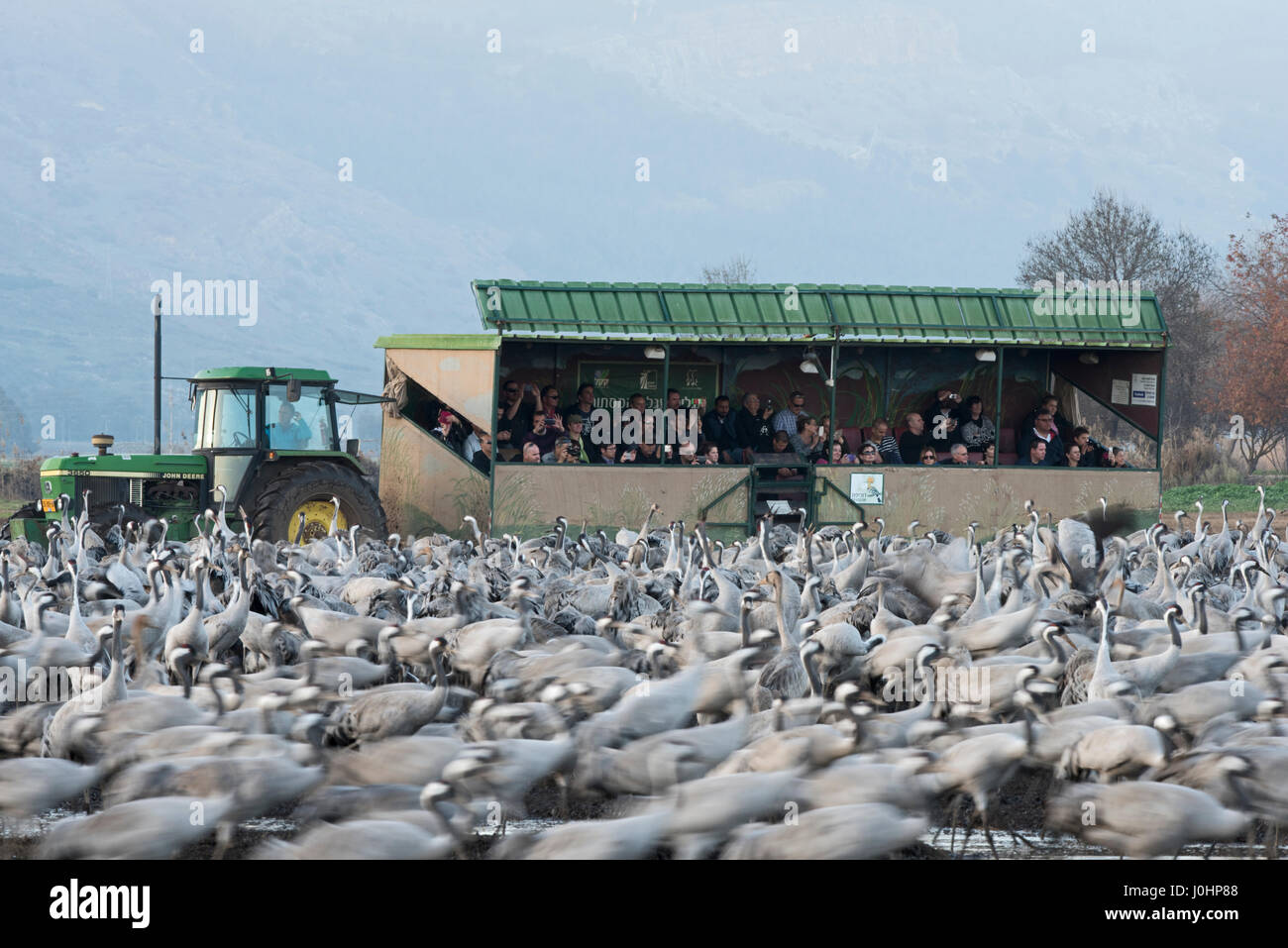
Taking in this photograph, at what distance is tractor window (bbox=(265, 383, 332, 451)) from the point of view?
1586 cm

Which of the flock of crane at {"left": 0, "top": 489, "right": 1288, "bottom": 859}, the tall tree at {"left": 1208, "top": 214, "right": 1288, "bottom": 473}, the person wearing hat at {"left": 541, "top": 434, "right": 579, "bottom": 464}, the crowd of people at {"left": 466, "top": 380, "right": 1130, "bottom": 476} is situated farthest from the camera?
the tall tree at {"left": 1208, "top": 214, "right": 1288, "bottom": 473}

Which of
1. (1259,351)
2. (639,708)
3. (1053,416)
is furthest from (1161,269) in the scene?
(639,708)

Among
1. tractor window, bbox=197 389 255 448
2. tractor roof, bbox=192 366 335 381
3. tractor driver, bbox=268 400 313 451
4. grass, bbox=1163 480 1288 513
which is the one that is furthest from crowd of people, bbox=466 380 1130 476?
grass, bbox=1163 480 1288 513

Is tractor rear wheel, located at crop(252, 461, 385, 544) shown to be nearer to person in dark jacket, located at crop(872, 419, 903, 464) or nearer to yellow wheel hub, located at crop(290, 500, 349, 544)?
yellow wheel hub, located at crop(290, 500, 349, 544)

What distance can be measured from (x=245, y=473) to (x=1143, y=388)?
11594 mm

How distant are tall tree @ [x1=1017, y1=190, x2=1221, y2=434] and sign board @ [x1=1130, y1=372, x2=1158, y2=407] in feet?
95.8

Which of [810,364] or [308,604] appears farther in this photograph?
[810,364]

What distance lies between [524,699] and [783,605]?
2786 mm

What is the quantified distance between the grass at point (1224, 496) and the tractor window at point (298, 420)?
18929mm

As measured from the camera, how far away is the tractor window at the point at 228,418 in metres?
15.6

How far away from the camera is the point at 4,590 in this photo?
10.9 m

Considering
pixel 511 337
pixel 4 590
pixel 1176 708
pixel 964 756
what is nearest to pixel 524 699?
pixel 964 756

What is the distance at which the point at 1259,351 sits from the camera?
135 ft
